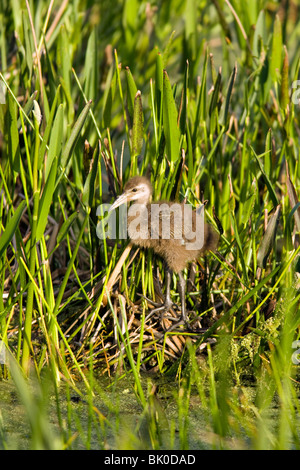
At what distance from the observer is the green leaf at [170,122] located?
2.05 meters

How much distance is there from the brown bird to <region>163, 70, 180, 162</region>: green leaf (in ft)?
0.52

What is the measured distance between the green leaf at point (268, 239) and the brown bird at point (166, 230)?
0.65 ft

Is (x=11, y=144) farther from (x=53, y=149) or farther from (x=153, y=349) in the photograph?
(x=153, y=349)

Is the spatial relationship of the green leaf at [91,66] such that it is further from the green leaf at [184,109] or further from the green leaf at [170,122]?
the green leaf at [170,122]

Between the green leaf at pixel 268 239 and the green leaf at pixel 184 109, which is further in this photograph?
the green leaf at pixel 184 109

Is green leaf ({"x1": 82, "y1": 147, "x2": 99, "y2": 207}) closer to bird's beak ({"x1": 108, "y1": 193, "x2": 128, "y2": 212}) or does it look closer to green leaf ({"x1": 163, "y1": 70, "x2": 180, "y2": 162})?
bird's beak ({"x1": 108, "y1": 193, "x2": 128, "y2": 212})

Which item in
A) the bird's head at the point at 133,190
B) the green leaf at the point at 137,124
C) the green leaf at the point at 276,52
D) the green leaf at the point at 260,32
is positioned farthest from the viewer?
the green leaf at the point at 260,32

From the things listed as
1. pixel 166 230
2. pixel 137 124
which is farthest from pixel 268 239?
pixel 137 124

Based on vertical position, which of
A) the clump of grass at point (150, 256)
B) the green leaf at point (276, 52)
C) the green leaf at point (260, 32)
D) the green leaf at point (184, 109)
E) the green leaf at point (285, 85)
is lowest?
the clump of grass at point (150, 256)

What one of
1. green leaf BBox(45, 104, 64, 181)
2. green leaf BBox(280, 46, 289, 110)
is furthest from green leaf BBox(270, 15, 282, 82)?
green leaf BBox(45, 104, 64, 181)

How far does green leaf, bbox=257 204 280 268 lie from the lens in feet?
6.99

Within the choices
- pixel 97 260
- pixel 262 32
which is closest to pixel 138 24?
pixel 262 32

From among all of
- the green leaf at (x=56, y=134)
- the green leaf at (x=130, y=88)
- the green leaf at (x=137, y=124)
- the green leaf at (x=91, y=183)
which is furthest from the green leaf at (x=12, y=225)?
the green leaf at (x=130, y=88)
